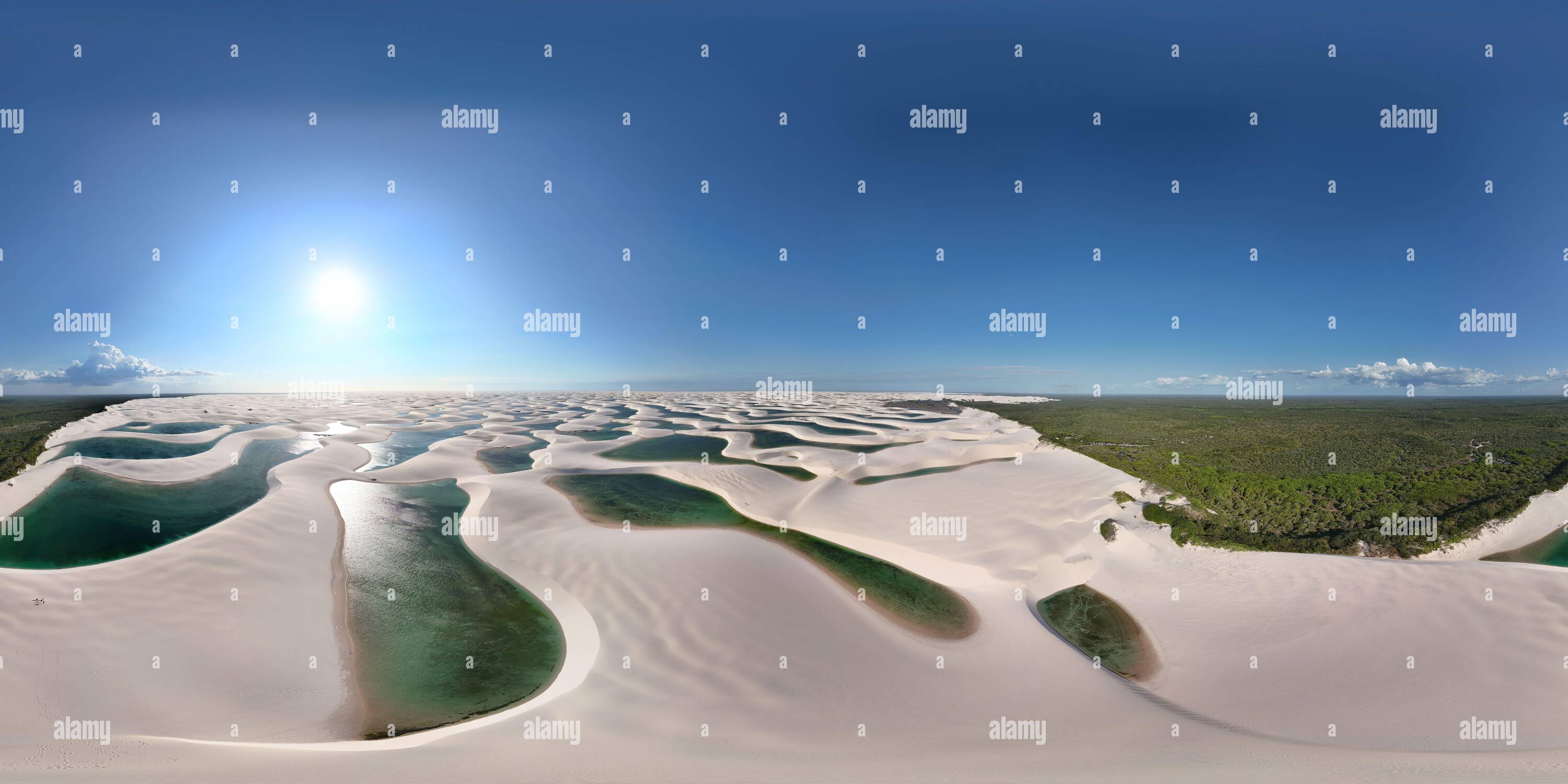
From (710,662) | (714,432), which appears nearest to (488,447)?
(714,432)

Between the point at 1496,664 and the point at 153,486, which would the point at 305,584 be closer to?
the point at 153,486

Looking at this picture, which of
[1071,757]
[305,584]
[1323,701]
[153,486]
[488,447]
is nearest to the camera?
[1071,757]

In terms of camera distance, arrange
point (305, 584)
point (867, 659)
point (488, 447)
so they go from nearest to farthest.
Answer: point (867, 659) < point (305, 584) < point (488, 447)

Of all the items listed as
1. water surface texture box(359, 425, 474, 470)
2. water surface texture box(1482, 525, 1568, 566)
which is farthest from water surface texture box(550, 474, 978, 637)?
water surface texture box(1482, 525, 1568, 566)

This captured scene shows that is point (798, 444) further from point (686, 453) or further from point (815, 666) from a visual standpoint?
point (815, 666)

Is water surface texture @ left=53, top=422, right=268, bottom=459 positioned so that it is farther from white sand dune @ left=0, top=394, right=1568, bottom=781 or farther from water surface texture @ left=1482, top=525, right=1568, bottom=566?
water surface texture @ left=1482, top=525, right=1568, bottom=566

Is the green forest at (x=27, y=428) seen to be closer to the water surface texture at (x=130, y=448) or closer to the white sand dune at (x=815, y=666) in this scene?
the water surface texture at (x=130, y=448)

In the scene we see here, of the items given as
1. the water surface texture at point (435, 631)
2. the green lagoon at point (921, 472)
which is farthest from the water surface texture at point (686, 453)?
the water surface texture at point (435, 631)
